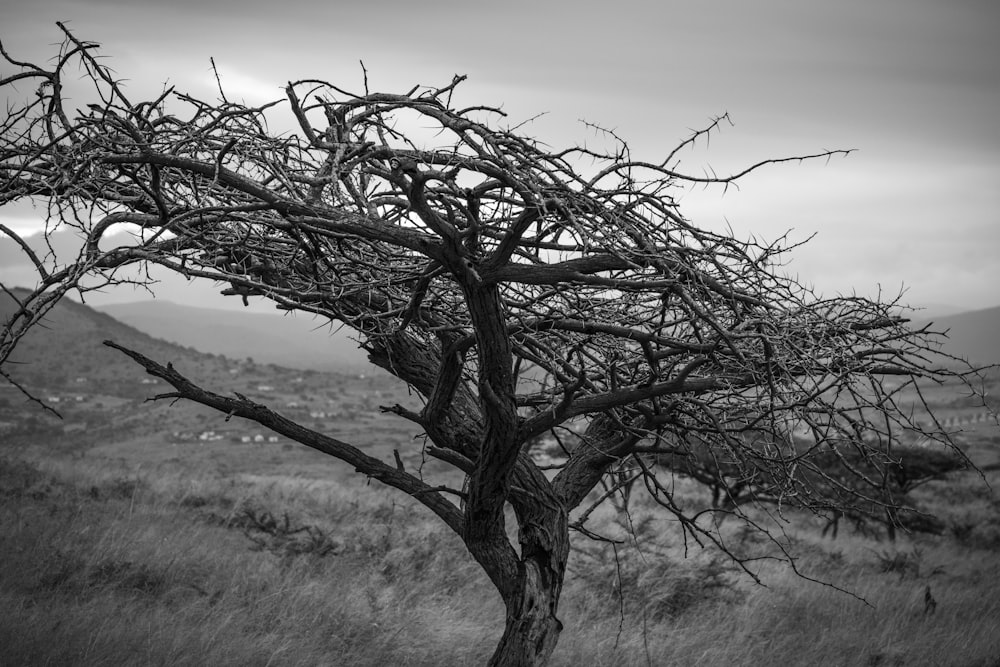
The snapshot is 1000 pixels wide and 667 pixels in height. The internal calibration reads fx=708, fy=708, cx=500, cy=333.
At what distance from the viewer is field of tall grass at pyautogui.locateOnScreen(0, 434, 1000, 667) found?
5.17 m

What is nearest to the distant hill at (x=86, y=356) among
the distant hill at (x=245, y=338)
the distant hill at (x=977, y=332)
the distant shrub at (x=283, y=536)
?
the distant shrub at (x=283, y=536)

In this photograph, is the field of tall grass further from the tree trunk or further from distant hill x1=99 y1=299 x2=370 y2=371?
distant hill x1=99 y1=299 x2=370 y2=371

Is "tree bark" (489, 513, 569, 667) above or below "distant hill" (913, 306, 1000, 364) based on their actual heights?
below

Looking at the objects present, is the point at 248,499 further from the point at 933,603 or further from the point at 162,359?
the point at 162,359

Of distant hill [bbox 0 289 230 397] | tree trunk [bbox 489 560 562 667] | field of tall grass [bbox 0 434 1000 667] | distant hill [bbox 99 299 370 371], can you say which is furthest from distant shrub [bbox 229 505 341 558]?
distant hill [bbox 99 299 370 371]

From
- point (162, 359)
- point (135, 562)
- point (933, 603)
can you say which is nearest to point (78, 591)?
point (135, 562)

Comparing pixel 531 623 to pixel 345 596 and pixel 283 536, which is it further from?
pixel 283 536

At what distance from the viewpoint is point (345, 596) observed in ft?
21.3

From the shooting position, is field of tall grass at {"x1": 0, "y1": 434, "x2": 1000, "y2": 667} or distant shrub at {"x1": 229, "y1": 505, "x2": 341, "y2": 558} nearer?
field of tall grass at {"x1": 0, "y1": 434, "x2": 1000, "y2": 667}

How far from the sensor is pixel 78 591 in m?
5.82

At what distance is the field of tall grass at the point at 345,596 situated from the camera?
17.0 ft

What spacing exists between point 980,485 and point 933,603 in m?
21.7

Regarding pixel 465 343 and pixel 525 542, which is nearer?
pixel 465 343

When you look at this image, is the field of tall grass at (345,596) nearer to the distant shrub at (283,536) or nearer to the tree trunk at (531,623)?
the distant shrub at (283,536)
